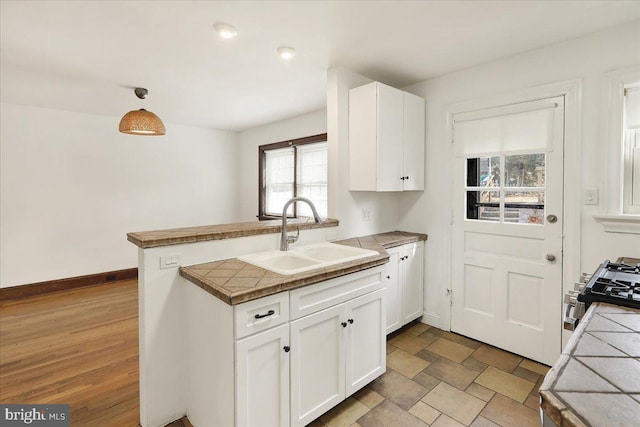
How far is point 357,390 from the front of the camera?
1.96m

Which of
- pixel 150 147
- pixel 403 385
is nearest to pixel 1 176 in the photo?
pixel 150 147

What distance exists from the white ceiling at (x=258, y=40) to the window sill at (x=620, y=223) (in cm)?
123

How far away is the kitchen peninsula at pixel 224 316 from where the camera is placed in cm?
145

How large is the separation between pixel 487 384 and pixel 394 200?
1.77 meters

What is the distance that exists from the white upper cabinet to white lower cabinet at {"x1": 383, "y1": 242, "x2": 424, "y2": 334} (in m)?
0.60

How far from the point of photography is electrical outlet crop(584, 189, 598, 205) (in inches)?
81.8

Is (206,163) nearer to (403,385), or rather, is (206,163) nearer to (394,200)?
(394,200)

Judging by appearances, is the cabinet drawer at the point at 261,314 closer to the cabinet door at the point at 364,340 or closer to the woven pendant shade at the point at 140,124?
the cabinet door at the point at 364,340

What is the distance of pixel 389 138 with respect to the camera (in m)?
2.62

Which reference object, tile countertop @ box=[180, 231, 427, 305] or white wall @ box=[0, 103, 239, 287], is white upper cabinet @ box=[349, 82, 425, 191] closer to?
tile countertop @ box=[180, 231, 427, 305]

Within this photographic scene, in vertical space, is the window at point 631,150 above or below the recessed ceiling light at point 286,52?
below

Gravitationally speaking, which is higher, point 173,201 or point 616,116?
point 616,116

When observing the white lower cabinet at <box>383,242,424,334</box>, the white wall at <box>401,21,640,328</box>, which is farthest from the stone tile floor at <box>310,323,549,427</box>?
the white wall at <box>401,21,640,328</box>

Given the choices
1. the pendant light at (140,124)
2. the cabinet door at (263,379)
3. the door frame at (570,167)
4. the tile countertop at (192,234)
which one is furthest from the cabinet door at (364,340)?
the pendant light at (140,124)
